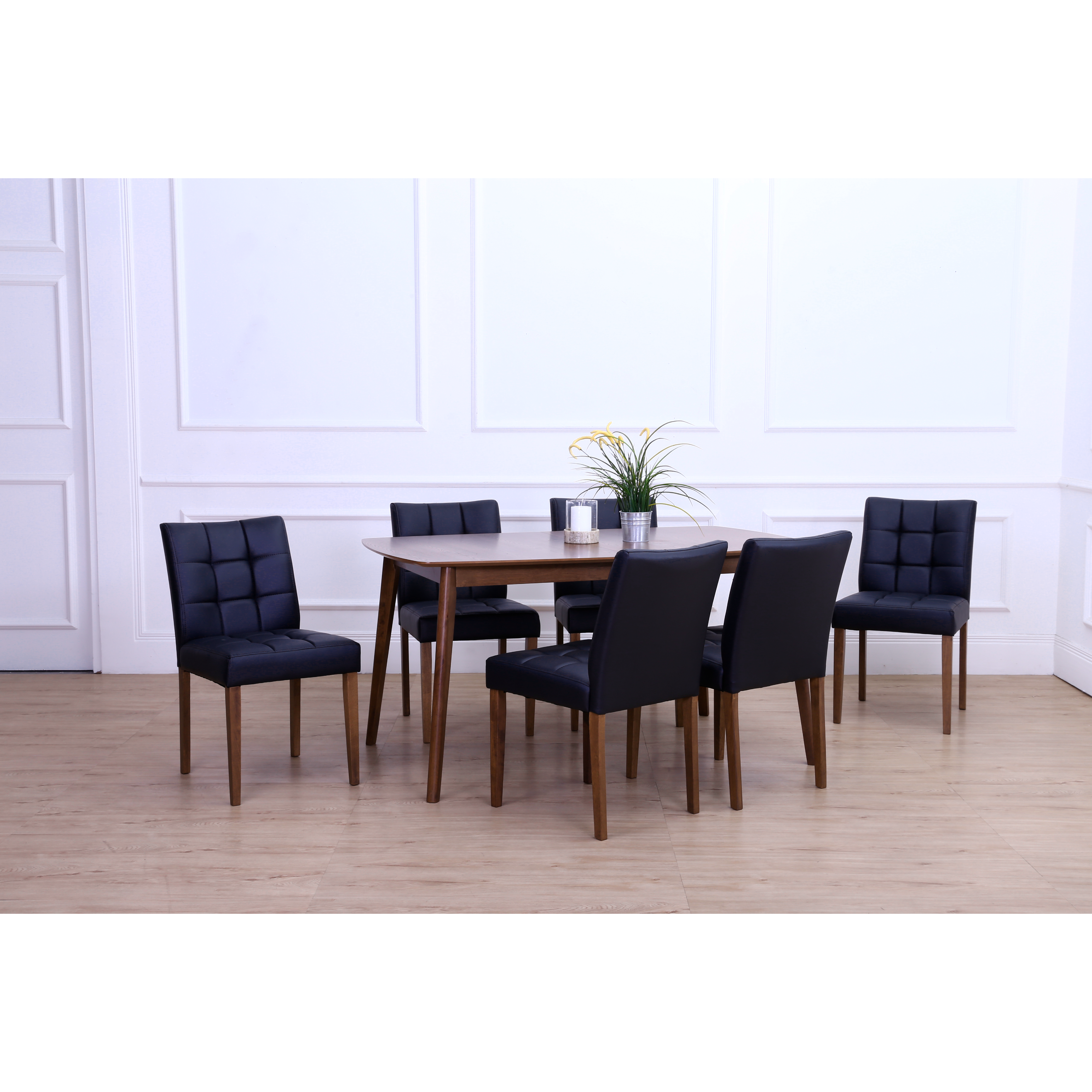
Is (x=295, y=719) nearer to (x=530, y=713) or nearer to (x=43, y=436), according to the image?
(x=530, y=713)

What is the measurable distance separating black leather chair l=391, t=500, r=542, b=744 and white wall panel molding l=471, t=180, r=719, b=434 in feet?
2.38

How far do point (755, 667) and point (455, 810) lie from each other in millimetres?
1019

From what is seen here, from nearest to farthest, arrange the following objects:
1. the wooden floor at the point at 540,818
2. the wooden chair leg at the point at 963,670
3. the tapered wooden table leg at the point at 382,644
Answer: the wooden floor at the point at 540,818 < the tapered wooden table leg at the point at 382,644 < the wooden chair leg at the point at 963,670

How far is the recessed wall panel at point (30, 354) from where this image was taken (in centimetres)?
489

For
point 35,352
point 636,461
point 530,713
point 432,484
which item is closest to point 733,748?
point 530,713

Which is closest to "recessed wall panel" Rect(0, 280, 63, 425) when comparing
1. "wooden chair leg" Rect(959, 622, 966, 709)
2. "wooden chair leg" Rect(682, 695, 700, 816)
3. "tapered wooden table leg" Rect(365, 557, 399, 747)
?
"tapered wooden table leg" Rect(365, 557, 399, 747)

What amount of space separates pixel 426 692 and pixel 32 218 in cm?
304

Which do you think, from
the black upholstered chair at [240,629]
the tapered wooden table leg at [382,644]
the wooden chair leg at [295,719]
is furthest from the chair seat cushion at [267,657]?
the tapered wooden table leg at [382,644]

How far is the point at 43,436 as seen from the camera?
494 cm

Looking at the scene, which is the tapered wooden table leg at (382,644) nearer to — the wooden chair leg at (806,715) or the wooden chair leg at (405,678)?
the wooden chair leg at (405,678)

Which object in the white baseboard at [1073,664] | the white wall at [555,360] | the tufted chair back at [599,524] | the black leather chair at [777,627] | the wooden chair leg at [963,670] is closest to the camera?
the black leather chair at [777,627]

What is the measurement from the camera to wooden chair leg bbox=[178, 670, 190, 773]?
345 centimetres

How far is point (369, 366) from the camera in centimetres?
491

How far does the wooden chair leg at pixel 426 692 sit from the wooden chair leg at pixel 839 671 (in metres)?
1.61
